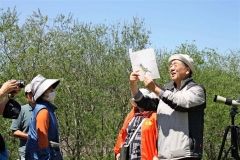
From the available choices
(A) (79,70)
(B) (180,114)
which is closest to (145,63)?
(B) (180,114)

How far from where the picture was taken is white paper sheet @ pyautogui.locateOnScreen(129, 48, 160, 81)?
4211 mm

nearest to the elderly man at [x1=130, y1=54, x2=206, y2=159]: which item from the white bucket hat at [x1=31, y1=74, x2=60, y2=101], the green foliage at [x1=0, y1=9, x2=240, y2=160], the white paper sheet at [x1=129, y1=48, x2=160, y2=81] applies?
the white paper sheet at [x1=129, y1=48, x2=160, y2=81]

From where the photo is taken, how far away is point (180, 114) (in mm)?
4102

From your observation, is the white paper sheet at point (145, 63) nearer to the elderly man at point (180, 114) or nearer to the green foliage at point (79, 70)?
the elderly man at point (180, 114)

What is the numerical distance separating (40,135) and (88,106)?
8653 mm

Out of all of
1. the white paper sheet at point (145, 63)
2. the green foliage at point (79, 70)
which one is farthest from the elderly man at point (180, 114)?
the green foliage at point (79, 70)

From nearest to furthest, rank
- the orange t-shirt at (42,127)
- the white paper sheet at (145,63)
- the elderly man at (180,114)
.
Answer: the elderly man at (180,114) < the white paper sheet at (145,63) < the orange t-shirt at (42,127)

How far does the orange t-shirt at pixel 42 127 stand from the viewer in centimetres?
437

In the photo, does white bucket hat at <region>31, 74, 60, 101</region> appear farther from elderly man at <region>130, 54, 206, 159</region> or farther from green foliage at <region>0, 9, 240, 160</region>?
green foliage at <region>0, 9, 240, 160</region>

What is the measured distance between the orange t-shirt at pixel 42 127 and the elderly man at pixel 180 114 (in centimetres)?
102

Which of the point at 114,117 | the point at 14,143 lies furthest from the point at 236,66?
the point at 14,143

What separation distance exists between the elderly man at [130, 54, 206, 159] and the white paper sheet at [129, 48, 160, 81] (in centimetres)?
9

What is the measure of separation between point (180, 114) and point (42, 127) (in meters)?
1.36

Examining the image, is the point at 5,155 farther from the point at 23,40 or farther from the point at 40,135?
the point at 23,40
